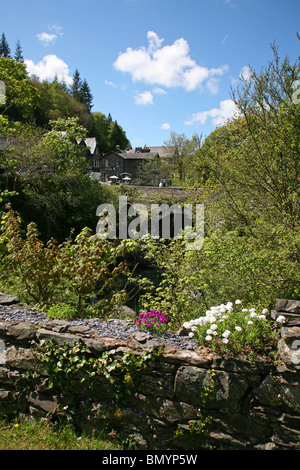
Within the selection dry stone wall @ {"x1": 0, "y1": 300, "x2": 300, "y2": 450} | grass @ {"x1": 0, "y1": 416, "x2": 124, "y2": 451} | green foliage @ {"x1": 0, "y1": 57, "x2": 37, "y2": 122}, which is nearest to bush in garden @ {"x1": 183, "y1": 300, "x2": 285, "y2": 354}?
dry stone wall @ {"x1": 0, "y1": 300, "x2": 300, "y2": 450}

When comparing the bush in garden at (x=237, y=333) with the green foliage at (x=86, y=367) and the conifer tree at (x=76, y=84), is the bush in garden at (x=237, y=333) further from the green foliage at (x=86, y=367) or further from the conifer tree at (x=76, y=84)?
the conifer tree at (x=76, y=84)

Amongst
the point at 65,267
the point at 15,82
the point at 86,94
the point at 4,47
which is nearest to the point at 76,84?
the point at 86,94

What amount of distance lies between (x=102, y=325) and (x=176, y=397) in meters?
1.24

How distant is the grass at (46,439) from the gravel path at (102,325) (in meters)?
1.00

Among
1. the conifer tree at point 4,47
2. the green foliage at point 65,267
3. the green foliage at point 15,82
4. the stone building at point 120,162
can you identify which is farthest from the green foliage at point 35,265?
the conifer tree at point 4,47

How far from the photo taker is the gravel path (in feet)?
11.3

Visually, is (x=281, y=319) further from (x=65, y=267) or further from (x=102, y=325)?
(x=65, y=267)

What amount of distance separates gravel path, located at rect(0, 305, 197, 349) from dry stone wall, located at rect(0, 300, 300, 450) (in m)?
0.15

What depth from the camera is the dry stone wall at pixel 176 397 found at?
286 cm

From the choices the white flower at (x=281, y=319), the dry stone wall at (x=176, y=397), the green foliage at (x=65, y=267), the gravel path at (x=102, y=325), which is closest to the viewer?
the dry stone wall at (x=176, y=397)

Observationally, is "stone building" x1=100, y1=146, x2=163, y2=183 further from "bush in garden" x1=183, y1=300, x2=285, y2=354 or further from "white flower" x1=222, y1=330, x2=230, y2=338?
"white flower" x1=222, y1=330, x2=230, y2=338

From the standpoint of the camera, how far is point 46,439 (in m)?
3.29

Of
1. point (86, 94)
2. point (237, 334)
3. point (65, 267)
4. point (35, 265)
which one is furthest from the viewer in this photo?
point (86, 94)

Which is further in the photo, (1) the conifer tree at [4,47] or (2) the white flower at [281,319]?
(1) the conifer tree at [4,47]
